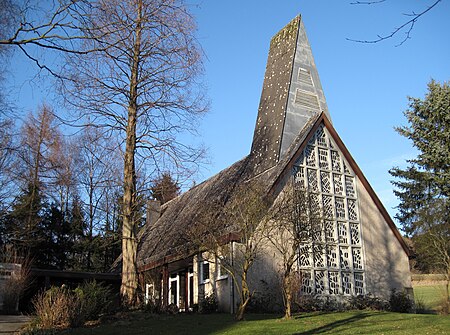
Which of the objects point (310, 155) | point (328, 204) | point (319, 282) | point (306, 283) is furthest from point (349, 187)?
point (306, 283)

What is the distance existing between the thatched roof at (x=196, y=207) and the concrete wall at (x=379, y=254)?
166 inches

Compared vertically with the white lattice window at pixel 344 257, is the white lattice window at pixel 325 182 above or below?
above

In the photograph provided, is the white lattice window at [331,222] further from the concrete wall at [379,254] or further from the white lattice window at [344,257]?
the concrete wall at [379,254]

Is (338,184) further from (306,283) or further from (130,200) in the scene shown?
(130,200)

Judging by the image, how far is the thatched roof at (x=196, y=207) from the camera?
1789 cm

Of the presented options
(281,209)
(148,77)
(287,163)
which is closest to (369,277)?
(287,163)

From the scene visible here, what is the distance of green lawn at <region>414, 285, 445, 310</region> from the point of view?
21834mm

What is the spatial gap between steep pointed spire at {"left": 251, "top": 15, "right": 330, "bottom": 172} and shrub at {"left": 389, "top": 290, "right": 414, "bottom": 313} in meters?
7.10

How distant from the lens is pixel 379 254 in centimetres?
1939

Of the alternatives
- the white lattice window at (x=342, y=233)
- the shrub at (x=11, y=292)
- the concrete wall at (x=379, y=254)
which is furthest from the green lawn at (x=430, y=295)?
the shrub at (x=11, y=292)

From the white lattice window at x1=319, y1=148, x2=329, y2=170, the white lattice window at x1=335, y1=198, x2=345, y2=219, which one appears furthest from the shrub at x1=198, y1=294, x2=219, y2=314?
the white lattice window at x1=319, y1=148, x2=329, y2=170

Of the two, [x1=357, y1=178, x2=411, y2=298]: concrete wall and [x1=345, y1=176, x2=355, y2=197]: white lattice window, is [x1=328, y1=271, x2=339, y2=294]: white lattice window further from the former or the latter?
[x1=345, y1=176, x2=355, y2=197]: white lattice window

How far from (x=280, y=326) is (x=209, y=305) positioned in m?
6.03

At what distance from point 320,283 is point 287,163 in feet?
14.9
